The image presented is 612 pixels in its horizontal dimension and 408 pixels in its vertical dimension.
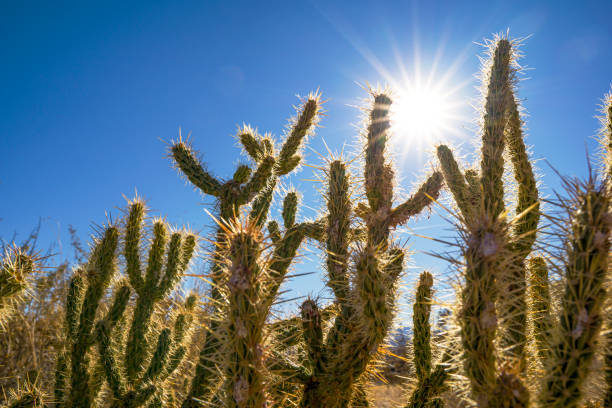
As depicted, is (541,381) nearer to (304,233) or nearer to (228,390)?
(228,390)

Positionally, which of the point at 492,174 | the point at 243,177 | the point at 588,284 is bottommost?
the point at 588,284

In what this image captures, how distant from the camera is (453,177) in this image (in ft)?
9.23

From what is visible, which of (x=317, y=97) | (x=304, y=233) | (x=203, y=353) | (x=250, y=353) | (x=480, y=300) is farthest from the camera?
(x=317, y=97)

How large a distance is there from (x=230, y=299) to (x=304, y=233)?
155 cm

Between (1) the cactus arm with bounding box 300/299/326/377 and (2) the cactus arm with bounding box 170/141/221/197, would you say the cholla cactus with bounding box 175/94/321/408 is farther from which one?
(1) the cactus arm with bounding box 300/299/326/377

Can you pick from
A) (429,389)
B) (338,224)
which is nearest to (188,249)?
(338,224)

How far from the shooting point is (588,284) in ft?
3.91

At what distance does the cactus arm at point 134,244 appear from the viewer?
3498 mm

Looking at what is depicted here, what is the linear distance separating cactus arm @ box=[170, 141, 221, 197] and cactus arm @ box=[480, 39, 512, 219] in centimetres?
224

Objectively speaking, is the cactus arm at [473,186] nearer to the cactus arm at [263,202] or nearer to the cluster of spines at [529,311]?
the cluster of spines at [529,311]

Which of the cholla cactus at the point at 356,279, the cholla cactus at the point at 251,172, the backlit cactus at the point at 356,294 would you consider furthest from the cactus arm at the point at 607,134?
the cholla cactus at the point at 251,172

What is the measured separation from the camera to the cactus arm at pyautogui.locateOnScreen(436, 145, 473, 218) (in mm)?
2605

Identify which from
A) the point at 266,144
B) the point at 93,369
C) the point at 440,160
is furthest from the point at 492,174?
the point at 93,369

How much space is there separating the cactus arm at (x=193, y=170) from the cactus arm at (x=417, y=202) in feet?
5.39
